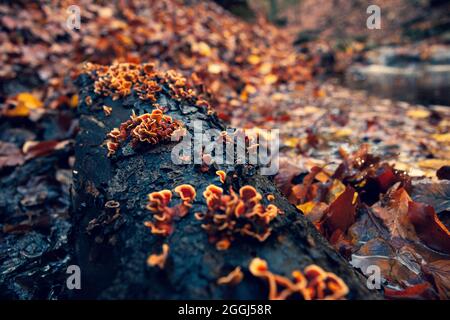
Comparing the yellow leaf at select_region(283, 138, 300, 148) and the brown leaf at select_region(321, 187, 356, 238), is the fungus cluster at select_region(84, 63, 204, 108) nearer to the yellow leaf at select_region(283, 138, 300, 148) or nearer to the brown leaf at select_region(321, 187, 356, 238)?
the brown leaf at select_region(321, 187, 356, 238)

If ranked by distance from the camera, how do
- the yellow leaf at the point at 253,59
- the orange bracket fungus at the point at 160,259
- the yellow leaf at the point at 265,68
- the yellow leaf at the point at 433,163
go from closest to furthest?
the orange bracket fungus at the point at 160,259, the yellow leaf at the point at 433,163, the yellow leaf at the point at 265,68, the yellow leaf at the point at 253,59

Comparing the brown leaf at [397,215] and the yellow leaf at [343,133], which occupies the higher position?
the yellow leaf at [343,133]

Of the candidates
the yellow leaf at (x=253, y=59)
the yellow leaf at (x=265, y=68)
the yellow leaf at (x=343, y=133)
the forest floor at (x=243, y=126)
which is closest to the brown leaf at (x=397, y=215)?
the forest floor at (x=243, y=126)

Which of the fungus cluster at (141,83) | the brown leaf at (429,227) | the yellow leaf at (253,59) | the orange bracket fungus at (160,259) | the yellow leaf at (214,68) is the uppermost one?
the yellow leaf at (253,59)

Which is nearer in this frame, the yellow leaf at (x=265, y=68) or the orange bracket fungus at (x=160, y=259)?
the orange bracket fungus at (x=160, y=259)

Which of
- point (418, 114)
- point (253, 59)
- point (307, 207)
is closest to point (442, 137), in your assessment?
→ point (418, 114)

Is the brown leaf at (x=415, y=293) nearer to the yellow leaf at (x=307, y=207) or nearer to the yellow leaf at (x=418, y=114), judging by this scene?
the yellow leaf at (x=307, y=207)
